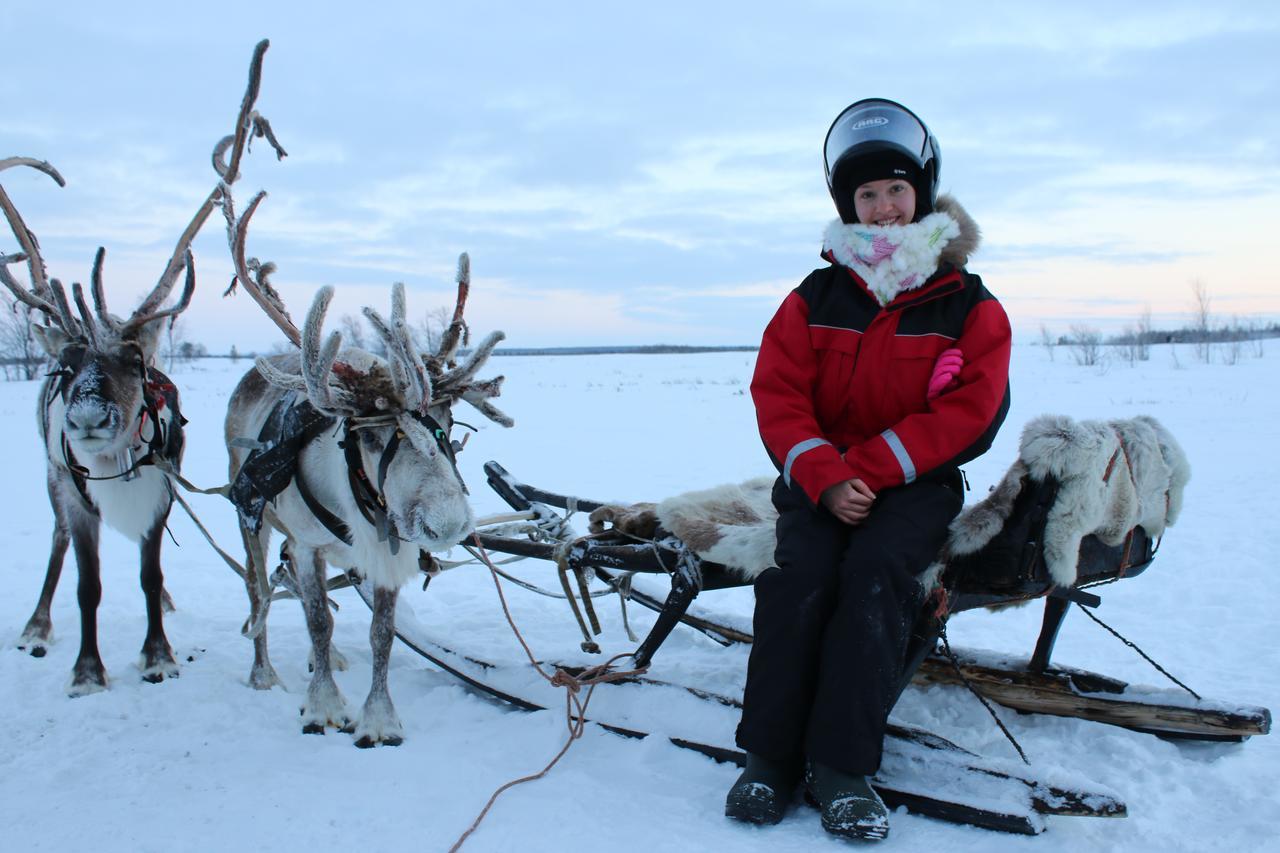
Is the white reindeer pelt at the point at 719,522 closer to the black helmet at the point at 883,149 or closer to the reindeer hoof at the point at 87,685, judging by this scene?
the black helmet at the point at 883,149

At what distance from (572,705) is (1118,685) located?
7.20 ft

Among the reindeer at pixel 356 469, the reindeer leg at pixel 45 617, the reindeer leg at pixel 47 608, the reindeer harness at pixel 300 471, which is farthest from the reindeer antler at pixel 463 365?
the reindeer leg at pixel 45 617

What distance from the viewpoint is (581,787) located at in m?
3.00

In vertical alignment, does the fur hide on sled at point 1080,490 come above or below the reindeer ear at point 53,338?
below

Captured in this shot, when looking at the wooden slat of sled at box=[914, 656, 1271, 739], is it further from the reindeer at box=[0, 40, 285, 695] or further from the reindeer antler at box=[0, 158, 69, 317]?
the reindeer antler at box=[0, 158, 69, 317]

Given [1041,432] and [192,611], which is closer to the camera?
[1041,432]

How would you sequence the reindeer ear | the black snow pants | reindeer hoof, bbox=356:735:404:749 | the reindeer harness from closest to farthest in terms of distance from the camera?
the black snow pants, the reindeer harness, reindeer hoof, bbox=356:735:404:749, the reindeer ear

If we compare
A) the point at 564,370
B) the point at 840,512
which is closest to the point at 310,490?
the point at 840,512

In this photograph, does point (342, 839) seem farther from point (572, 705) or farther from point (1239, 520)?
point (1239, 520)

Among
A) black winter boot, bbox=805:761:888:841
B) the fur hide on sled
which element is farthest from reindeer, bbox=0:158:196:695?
black winter boot, bbox=805:761:888:841

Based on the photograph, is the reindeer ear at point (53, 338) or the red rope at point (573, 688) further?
the reindeer ear at point (53, 338)

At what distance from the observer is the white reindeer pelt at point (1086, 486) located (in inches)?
107

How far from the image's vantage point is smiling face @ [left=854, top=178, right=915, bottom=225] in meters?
3.16

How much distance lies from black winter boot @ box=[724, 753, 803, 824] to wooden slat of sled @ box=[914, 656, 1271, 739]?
1112 mm
